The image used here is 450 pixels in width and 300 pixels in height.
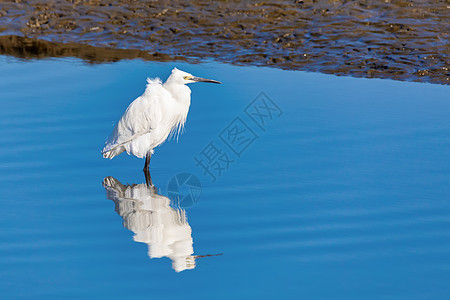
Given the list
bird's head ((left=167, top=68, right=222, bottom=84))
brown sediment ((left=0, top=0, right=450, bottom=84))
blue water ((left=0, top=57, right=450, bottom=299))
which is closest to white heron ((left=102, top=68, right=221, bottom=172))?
bird's head ((left=167, top=68, right=222, bottom=84))

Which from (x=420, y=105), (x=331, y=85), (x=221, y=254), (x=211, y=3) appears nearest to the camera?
(x=221, y=254)

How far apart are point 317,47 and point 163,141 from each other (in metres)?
3.98

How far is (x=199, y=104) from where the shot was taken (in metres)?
7.78

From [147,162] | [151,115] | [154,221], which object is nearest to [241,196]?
[154,221]

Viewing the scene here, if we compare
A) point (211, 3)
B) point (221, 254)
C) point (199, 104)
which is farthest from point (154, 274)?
point (211, 3)

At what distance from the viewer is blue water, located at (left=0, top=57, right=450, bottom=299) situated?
14.2ft

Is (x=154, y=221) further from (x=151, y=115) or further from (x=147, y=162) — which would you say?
(x=151, y=115)

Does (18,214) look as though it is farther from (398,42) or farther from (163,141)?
(398,42)

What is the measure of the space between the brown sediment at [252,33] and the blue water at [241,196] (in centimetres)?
87

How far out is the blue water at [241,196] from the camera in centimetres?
433

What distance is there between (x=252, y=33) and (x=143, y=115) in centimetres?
446

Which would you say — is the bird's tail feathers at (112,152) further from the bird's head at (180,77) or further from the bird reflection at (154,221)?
the bird's head at (180,77)

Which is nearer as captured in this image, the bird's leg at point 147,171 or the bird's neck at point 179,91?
the bird's leg at point 147,171

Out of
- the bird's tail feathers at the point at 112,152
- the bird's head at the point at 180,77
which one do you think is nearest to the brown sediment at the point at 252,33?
the bird's head at the point at 180,77
